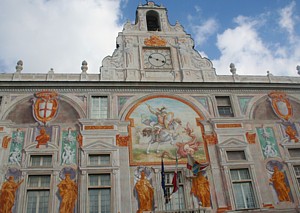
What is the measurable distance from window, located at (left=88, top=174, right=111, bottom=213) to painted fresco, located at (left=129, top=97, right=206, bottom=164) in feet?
5.50

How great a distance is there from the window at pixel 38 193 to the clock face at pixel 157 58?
907cm

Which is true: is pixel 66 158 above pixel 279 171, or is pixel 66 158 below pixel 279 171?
above

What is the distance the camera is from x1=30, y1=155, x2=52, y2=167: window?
17.1 meters

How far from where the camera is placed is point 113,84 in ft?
65.8

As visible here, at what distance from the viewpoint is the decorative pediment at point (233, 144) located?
18.6 metres

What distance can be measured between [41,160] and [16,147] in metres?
1.44

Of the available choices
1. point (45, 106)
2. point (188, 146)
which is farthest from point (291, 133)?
point (45, 106)

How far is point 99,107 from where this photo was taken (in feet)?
63.8

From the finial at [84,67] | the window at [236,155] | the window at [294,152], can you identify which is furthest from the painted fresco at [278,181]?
the finial at [84,67]

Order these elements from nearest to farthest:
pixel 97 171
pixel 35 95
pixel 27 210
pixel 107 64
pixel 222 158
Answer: pixel 27 210 → pixel 97 171 → pixel 222 158 → pixel 35 95 → pixel 107 64

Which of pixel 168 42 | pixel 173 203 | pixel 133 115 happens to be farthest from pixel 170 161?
pixel 168 42

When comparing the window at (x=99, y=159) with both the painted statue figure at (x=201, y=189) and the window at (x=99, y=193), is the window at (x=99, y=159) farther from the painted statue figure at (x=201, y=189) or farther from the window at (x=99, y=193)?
the painted statue figure at (x=201, y=189)

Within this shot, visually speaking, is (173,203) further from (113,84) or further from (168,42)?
(168,42)

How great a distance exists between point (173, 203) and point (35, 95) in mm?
9332
